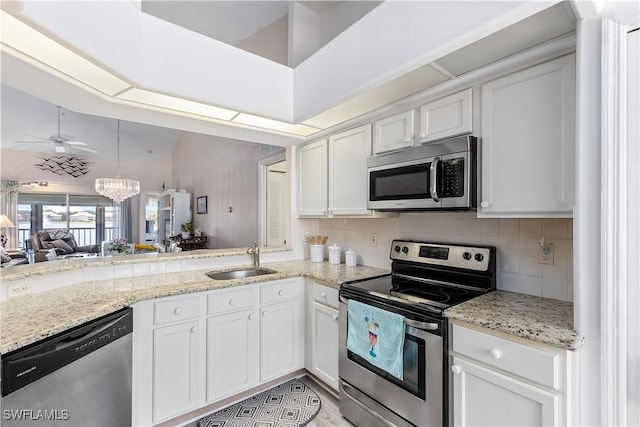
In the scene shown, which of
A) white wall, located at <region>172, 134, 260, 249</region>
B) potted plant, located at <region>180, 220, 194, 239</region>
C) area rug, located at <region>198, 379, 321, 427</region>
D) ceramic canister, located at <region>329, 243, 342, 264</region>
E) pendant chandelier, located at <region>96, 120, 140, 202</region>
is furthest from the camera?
potted plant, located at <region>180, 220, 194, 239</region>

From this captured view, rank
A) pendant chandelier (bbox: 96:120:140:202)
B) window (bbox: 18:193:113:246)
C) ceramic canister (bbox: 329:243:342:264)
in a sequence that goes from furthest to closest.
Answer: window (bbox: 18:193:113:246)
pendant chandelier (bbox: 96:120:140:202)
ceramic canister (bbox: 329:243:342:264)

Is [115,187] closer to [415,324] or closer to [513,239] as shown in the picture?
[415,324]

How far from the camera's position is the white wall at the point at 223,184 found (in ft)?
16.2

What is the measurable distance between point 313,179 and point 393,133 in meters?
0.98

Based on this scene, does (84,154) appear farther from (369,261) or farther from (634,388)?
(634,388)

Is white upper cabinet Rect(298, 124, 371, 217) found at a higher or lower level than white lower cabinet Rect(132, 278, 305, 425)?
higher

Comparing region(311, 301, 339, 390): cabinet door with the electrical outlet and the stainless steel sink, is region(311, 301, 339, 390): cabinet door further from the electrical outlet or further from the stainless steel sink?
the electrical outlet

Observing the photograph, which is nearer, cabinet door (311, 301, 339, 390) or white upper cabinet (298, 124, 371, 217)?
cabinet door (311, 301, 339, 390)

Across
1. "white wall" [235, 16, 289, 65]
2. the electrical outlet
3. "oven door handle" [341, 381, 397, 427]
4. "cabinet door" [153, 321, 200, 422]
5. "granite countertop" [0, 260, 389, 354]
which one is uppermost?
"white wall" [235, 16, 289, 65]

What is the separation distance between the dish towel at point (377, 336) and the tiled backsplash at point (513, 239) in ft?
2.49

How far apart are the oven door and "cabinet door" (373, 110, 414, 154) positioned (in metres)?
1.06

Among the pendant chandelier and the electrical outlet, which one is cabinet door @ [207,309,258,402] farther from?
the pendant chandelier

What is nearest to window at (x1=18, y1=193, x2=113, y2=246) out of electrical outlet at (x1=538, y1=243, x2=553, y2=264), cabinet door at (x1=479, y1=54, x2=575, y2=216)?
cabinet door at (x1=479, y1=54, x2=575, y2=216)

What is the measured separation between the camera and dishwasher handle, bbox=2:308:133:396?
112 cm
